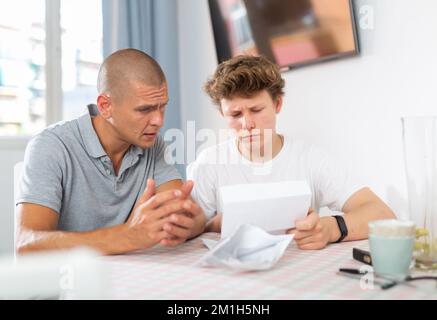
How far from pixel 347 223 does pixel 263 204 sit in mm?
297

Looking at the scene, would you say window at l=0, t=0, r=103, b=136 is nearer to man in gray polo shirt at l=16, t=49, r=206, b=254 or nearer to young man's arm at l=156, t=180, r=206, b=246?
man in gray polo shirt at l=16, t=49, r=206, b=254

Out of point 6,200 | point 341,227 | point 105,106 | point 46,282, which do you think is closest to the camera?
point 46,282

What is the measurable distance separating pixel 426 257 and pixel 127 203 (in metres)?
0.91

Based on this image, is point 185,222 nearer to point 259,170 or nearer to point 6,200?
point 259,170

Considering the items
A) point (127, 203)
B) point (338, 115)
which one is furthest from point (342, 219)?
point (338, 115)

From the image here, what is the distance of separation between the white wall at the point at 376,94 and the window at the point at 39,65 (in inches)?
54.4

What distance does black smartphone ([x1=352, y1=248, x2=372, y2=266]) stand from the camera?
3.20 feet

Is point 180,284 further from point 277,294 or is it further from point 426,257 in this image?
point 426,257

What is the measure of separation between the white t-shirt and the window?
161cm

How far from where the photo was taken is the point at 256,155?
5.54ft

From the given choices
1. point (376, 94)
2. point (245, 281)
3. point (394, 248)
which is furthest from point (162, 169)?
point (376, 94)

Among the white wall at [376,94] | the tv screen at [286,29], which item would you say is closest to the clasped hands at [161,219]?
the white wall at [376,94]

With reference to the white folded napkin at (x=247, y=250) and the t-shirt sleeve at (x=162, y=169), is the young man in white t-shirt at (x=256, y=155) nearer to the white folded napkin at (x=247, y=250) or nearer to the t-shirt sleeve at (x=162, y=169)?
the t-shirt sleeve at (x=162, y=169)

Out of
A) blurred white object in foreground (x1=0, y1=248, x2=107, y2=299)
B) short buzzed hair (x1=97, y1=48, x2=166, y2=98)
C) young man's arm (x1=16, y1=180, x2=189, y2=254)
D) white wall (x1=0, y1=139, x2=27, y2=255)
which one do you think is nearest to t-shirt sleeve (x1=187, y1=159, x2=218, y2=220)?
short buzzed hair (x1=97, y1=48, x2=166, y2=98)
